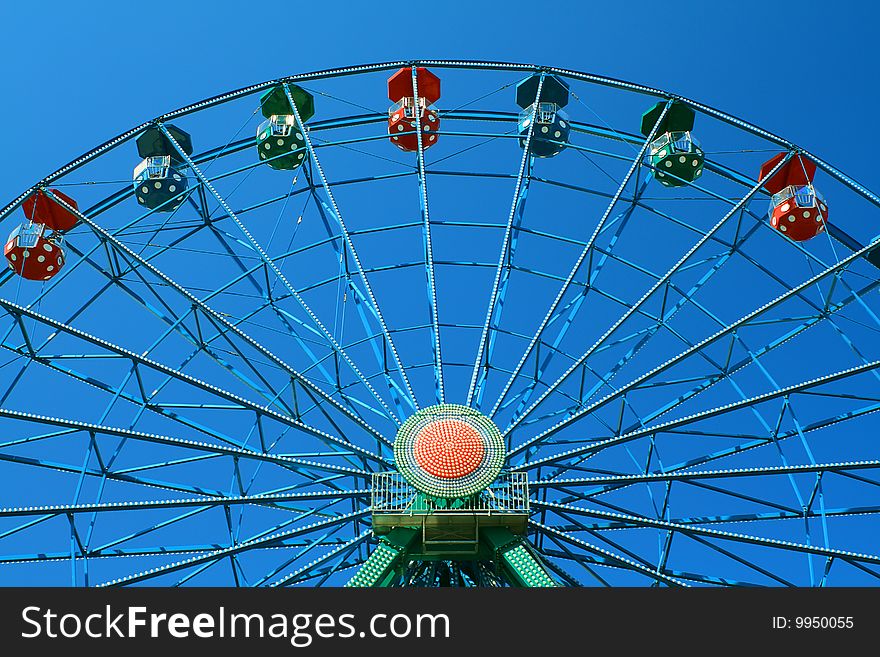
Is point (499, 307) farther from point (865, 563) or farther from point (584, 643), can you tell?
point (584, 643)

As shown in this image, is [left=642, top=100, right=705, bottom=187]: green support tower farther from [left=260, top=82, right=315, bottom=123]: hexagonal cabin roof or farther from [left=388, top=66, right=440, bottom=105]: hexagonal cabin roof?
[left=260, top=82, right=315, bottom=123]: hexagonal cabin roof

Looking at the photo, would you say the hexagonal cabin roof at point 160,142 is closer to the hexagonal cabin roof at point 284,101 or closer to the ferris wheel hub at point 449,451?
the hexagonal cabin roof at point 284,101

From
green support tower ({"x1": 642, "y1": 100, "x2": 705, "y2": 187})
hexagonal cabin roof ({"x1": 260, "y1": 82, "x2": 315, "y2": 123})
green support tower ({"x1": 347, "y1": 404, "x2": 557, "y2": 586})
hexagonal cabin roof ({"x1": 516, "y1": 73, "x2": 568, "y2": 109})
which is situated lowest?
green support tower ({"x1": 347, "y1": 404, "x2": 557, "y2": 586})

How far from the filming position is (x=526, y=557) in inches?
863

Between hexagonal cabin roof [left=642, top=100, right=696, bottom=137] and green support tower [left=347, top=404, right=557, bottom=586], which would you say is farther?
hexagonal cabin roof [left=642, top=100, right=696, bottom=137]

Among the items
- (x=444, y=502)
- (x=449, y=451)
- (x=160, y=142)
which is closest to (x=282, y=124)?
(x=160, y=142)

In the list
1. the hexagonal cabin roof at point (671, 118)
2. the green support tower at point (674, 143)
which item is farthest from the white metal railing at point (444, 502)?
the hexagonal cabin roof at point (671, 118)

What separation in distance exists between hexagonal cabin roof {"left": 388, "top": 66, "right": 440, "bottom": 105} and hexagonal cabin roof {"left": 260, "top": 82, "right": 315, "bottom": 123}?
1.84m

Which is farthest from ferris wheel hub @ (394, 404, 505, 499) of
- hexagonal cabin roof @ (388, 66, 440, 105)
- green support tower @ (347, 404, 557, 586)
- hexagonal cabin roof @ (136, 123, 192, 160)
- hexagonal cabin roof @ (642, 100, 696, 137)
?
hexagonal cabin roof @ (136, 123, 192, 160)

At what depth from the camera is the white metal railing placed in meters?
22.4

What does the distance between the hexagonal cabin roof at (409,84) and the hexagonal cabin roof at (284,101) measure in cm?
184

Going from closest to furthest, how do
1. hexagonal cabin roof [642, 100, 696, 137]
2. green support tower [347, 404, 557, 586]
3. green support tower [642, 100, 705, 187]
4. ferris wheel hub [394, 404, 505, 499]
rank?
green support tower [347, 404, 557, 586] → ferris wheel hub [394, 404, 505, 499] → hexagonal cabin roof [642, 100, 696, 137] → green support tower [642, 100, 705, 187]

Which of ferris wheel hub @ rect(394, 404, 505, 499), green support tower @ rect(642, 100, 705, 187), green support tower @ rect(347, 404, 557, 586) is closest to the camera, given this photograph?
green support tower @ rect(347, 404, 557, 586)

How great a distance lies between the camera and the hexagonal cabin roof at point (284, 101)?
28147 millimetres
